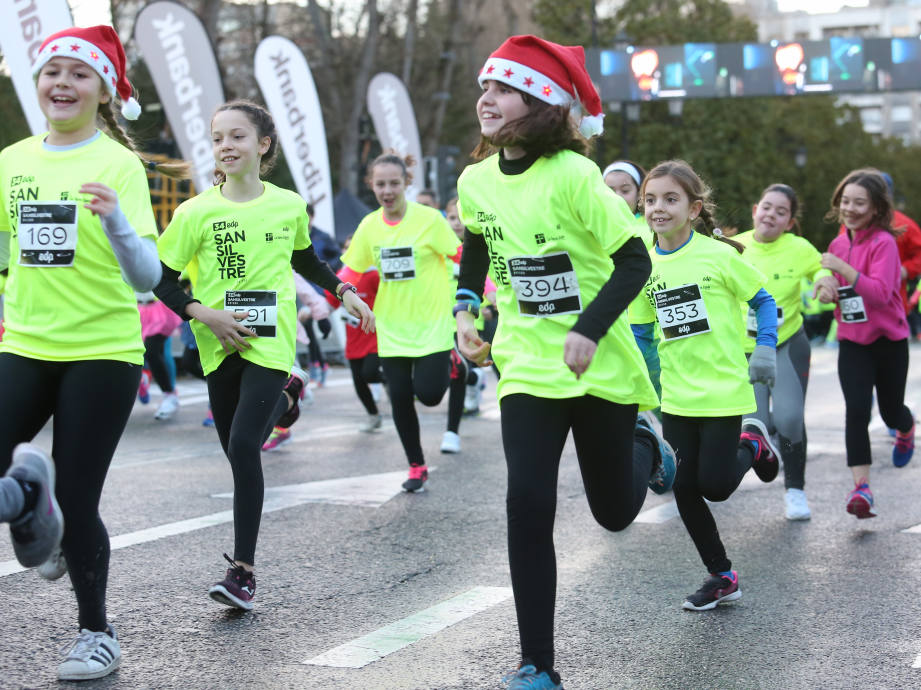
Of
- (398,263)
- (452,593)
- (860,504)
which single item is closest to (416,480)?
(398,263)

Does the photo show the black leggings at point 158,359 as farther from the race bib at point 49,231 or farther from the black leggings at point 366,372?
the race bib at point 49,231

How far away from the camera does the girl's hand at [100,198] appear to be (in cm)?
371

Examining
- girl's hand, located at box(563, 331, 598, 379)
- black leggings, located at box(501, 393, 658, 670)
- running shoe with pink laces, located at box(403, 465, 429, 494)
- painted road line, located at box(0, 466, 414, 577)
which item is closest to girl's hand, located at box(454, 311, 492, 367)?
black leggings, located at box(501, 393, 658, 670)

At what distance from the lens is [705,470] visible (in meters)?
5.24

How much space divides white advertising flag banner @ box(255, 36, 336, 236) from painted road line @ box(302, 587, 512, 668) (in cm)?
1383

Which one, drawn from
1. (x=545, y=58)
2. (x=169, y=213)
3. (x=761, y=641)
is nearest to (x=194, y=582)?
A: (x=761, y=641)

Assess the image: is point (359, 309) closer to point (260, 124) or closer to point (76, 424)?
point (260, 124)

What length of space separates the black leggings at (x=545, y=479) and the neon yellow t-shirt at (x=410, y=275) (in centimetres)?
442

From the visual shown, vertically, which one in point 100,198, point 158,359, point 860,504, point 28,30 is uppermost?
point 28,30

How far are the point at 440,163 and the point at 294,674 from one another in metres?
22.8

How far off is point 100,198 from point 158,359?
8.64 m

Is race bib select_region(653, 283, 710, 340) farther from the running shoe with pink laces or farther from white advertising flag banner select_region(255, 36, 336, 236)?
white advertising flag banner select_region(255, 36, 336, 236)

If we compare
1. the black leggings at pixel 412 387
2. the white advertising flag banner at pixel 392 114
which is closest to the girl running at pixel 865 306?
the black leggings at pixel 412 387

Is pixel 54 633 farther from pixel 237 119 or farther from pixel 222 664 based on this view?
pixel 237 119
